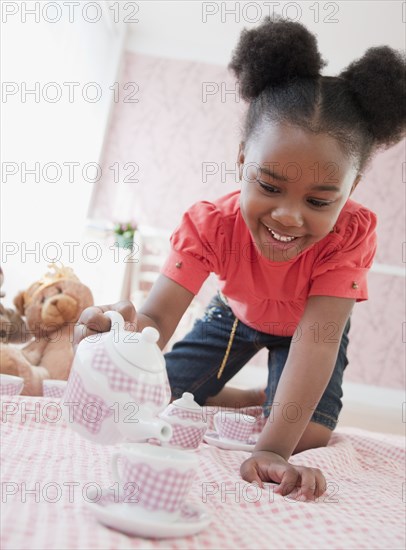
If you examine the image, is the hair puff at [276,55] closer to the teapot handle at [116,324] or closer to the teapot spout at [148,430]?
the teapot handle at [116,324]

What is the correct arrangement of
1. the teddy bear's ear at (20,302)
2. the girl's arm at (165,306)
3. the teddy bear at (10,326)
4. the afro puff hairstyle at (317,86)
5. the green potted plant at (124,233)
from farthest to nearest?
the green potted plant at (124,233), the teddy bear's ear at (20,302), the teddy bear at (10,326), the girl's arm at (165,306), the afro puff hairstyle at (317,86)

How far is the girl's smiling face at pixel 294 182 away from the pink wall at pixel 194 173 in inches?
141

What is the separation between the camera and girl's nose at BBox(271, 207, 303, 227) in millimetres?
1072

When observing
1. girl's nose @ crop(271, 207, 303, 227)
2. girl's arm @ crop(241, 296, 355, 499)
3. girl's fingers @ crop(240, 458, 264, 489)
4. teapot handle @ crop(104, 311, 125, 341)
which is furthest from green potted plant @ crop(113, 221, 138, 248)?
teapot handle @ crop(104, 311, 125, 341)

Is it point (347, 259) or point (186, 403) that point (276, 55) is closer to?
point (347, 259)

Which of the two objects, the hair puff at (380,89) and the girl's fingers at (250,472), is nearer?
the girl's fingers at (250,472)

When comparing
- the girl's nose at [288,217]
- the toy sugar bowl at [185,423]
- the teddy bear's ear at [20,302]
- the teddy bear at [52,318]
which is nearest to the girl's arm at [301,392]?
the toy sugar bowl at [185,423]

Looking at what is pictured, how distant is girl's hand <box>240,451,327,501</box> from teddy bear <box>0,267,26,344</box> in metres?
0.99

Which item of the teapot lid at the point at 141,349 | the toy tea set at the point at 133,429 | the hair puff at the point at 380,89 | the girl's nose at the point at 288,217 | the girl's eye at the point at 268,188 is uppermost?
the hair puff at the point at 380,89

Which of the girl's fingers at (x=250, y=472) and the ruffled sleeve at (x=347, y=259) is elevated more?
the ruffled sleeve at (x=347, y=259)

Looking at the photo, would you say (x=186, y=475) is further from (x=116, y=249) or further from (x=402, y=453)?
(x=116, y=249)

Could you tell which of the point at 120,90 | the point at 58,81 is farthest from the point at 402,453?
the point at 120,90

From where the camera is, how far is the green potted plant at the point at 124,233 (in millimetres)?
4082

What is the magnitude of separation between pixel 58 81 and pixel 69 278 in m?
1.84
